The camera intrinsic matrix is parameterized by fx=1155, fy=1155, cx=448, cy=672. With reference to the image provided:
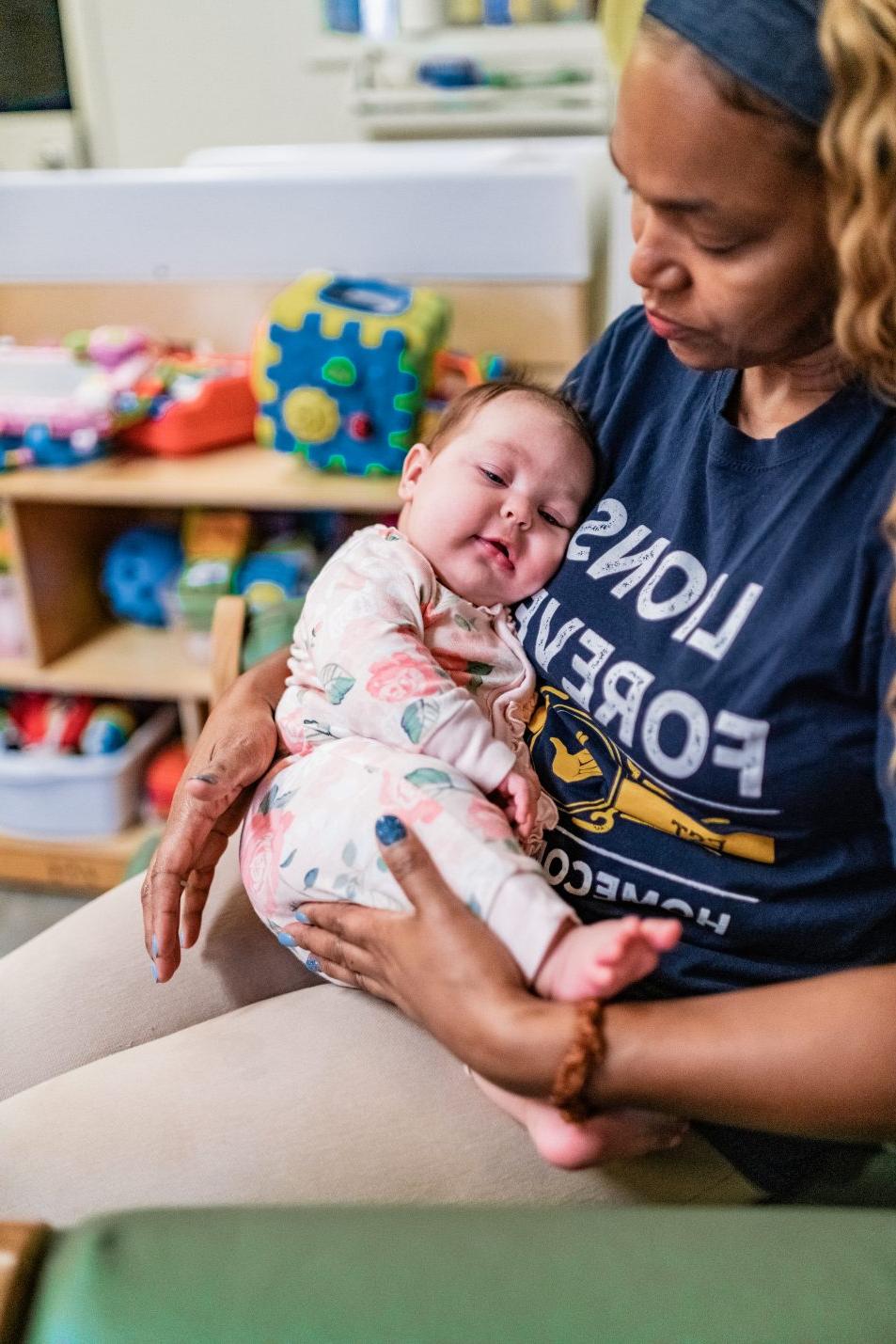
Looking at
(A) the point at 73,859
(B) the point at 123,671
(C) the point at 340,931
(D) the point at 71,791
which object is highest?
(C) the point at 340,931

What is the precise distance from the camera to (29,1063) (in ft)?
3.19

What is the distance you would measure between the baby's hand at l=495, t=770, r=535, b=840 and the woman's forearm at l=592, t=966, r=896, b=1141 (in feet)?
0.62

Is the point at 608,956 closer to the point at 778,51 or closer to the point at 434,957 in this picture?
the point at 434,957

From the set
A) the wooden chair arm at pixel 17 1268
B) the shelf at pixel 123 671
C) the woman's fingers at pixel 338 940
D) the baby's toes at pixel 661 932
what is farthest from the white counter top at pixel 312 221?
the wooden chair arm at pixel 17 1268

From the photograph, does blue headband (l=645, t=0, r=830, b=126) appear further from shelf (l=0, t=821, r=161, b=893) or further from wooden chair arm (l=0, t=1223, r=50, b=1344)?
shelf (l=0, t=821, r=161, b=893)

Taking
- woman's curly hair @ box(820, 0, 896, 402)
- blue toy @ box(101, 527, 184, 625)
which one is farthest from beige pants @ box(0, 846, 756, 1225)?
blue toy @ box(101, 527, 184, 625)

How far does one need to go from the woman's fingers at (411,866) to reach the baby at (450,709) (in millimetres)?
15

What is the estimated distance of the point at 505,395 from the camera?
1.11 meters

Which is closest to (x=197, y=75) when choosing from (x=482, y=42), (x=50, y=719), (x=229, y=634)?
(x=482, y=42)

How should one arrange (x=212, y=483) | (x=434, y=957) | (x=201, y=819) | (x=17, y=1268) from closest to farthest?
(x=17, y=1268), (x=434, y=957), (x=201, y=819), (x=212, y=483)

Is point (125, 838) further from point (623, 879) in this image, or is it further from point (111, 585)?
point (623, 879)

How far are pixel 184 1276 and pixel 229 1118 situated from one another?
33cm

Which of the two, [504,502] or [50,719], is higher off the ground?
[504,502]

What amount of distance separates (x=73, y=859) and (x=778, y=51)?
6.08 ft
